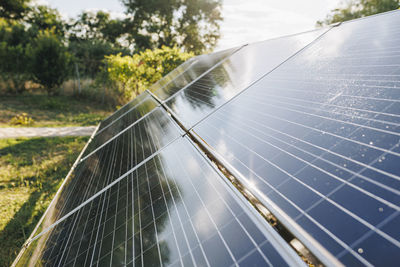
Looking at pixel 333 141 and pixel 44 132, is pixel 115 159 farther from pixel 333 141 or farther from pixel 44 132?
pixel 44 132

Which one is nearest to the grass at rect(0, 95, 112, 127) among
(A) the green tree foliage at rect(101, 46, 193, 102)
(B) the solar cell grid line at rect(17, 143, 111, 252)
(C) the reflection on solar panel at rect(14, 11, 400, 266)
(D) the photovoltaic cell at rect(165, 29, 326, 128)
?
(A) the green tree foliage at rect(101, 46, 193, 102)

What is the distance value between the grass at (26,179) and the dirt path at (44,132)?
77cm

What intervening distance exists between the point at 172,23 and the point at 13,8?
2272 centimetres

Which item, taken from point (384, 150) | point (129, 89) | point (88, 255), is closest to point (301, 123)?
point (384, 150)

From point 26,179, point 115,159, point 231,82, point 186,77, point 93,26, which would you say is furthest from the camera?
point 93,26

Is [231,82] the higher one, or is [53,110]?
[53,110]

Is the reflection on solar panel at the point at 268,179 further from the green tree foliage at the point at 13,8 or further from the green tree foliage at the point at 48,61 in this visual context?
the green tree foliage at the point at 13,8

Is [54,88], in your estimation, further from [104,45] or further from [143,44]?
[143,44]

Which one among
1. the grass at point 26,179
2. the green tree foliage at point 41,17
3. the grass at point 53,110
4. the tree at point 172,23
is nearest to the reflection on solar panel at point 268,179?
the grass at point 26,179

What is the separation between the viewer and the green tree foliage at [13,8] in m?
32.9

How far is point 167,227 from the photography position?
5.51 feet

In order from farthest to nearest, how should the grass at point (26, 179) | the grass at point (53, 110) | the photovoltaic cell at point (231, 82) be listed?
the grass at point (53, 110), the grass at point (26, 179), the photovoltaic cell at point (231, 82)

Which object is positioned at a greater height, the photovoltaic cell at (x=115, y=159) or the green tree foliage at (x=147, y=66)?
the green tree foliage at (x=147, y=66)

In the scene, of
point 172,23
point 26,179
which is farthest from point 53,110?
point 172,23
